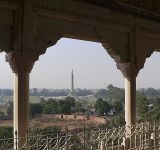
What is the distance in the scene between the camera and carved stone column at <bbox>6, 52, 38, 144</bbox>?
554 cm

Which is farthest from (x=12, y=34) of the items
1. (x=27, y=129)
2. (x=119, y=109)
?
(x=119, y=109)

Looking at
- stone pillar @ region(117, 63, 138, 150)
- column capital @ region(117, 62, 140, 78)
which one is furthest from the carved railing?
column capital @ region(117, 62, 140, 78)

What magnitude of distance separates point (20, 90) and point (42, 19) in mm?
1218

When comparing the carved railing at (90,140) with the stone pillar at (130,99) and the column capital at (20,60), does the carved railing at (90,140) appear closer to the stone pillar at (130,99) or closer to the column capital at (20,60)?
the stone pillar at (130,99)

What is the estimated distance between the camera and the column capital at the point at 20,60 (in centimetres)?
553

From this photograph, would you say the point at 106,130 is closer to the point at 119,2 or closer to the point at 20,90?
the point at 20,90

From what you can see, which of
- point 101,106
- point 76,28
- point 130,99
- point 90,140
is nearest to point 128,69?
point 130,99

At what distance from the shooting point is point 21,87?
565cm

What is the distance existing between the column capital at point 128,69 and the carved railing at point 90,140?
4.38ft

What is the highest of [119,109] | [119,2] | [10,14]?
[119,2]

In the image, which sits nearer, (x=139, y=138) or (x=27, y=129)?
(x=27, y=129)

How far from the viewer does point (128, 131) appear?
673 centimetres

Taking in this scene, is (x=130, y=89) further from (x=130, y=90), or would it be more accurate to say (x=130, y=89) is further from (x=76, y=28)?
(x=76, y=28)

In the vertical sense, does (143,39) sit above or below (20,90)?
above
